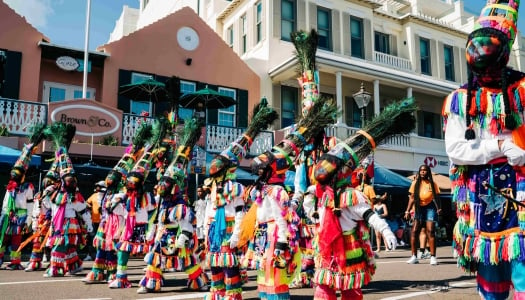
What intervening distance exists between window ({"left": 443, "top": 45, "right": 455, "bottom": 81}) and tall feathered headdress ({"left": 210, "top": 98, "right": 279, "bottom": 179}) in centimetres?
2113

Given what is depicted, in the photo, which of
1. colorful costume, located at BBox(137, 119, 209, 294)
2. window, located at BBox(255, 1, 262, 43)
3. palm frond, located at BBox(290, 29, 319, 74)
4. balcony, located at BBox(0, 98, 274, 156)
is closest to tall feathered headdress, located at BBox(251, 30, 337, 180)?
colorful costume, located at BBox(137, 119, 209, 294)

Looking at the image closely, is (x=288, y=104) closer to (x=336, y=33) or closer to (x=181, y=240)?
(x=336, y=33)

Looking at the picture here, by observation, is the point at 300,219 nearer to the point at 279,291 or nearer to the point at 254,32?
the point at 279,291

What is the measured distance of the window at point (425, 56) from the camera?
2433 cm

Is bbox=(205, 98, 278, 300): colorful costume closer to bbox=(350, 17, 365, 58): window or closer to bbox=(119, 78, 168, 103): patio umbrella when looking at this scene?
bbox=(119, 78, 168, 103): patio umbrella

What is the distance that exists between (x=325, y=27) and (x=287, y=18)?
217 centimetres

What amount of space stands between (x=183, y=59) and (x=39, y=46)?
17.4ft

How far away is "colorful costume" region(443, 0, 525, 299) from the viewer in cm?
308

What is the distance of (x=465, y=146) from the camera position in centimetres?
325

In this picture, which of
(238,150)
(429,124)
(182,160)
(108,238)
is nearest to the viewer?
(238,150)

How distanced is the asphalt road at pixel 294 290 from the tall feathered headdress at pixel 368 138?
2.50 metres

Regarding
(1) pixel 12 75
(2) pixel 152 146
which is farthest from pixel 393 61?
(2) pixel 152 146

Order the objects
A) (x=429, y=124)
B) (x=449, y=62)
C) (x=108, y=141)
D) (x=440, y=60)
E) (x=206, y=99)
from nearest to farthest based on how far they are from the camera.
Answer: (x=108, y=141) < (x=206, y=99) < (x=440, y=60) < (x=429, y=124) < (x=449, y=62)

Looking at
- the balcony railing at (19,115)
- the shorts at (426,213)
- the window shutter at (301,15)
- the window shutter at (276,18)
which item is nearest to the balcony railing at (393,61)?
the window shutter at (301,15)
